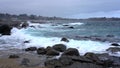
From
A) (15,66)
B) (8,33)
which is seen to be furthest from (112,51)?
(8,33)

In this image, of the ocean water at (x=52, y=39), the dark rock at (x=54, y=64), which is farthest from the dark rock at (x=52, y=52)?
the dark rock at (x=54, y=64)

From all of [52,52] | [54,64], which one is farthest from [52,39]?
[54,64]

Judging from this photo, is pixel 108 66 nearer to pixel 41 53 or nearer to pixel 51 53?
pixel 51 53

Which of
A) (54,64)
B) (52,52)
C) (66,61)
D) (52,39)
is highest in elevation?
(66,61)

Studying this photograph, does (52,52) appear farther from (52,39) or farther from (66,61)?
(52,39)

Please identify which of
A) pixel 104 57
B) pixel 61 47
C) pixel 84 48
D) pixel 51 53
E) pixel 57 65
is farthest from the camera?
pixel 84 48

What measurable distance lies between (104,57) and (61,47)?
475 cm

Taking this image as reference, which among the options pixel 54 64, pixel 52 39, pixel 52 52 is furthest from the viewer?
pixel 52 39

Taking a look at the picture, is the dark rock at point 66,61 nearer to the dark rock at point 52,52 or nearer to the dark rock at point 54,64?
the dark rock at point 54,64

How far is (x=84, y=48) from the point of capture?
801 inches

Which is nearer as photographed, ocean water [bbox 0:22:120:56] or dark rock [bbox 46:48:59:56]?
dark rock [bbox 46:48:59:56]

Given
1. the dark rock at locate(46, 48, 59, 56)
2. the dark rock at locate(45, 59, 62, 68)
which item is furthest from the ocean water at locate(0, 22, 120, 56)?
the dark rock at locate(45, 59, 62, 68)

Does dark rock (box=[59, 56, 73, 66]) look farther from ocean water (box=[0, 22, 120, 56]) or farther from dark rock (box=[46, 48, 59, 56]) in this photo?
ocean water (box=[0, 22, 120, 56])

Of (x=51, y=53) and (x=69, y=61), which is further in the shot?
(x=51, y=53)
